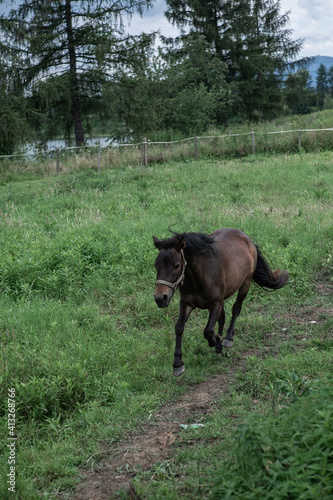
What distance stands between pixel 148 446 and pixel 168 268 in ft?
5.36

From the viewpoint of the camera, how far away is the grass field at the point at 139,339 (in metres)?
3.36

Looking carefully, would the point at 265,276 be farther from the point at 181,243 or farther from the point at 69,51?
the point at 69,51

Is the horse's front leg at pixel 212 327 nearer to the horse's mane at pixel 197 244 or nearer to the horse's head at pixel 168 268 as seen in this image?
the horse's mane at pixel 197 244

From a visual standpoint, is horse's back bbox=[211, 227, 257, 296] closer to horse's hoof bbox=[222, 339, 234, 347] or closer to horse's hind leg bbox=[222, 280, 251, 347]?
horse's hind leg bbox=[222, 280, 251, 347]

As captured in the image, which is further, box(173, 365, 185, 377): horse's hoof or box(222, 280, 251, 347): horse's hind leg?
box(222, 280, 251, 347): horse's hind leg

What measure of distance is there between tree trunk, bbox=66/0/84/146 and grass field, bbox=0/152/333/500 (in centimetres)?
1416

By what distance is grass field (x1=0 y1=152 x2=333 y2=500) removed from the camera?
132 inches

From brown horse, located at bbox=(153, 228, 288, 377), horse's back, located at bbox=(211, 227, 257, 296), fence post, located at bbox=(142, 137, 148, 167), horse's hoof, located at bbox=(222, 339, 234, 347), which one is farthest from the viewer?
fence post, located at bbox=(142, 137, 148, 167)

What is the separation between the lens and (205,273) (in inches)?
202

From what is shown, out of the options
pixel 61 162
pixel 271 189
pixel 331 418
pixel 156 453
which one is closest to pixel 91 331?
pixel 156 453

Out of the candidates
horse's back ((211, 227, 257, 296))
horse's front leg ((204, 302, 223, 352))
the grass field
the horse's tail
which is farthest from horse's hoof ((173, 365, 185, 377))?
the horse's tail

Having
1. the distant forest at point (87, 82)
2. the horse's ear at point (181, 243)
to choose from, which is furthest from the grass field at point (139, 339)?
the distant forest at point (87, 82)

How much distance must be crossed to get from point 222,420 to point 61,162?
18304mm

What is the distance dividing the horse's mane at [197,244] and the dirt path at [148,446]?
4.81ft
